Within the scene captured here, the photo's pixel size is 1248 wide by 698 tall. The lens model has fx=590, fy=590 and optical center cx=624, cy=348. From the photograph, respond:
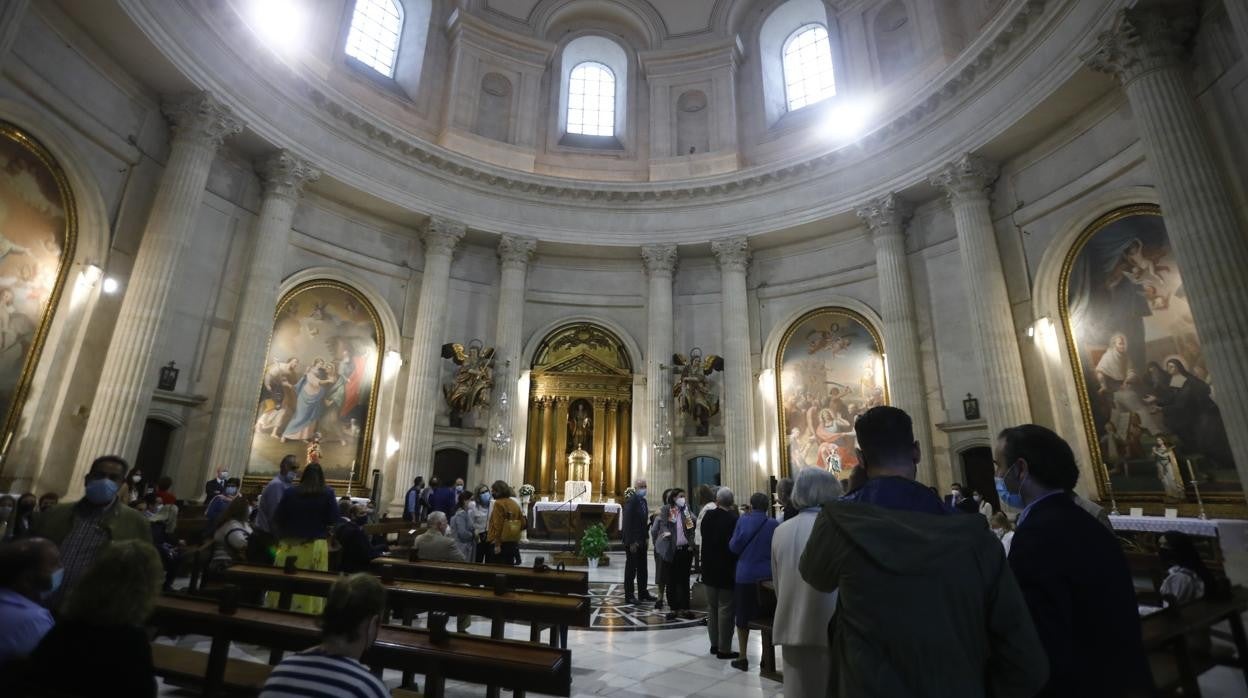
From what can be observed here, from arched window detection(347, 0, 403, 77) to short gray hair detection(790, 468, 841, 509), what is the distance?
17505 mm

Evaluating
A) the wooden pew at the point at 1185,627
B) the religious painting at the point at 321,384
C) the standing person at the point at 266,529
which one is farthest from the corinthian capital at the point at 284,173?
the wooden pew at the point at 1185,627

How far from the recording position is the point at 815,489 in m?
3.19

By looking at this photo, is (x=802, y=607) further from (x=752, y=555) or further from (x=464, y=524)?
(x=464, y=524)

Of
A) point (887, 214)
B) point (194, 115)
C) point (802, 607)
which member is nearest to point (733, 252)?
point (887, 214)

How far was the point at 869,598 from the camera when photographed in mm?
1570

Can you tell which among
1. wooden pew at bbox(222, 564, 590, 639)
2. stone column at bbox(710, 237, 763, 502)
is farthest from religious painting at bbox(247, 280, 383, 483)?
wooden pew at bbox(222, 564, 590, 639)

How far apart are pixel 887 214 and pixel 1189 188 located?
253 inches

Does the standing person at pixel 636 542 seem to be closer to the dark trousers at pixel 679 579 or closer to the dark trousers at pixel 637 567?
the dark trousers at pixel 637 567

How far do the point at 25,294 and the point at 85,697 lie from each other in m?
10.8

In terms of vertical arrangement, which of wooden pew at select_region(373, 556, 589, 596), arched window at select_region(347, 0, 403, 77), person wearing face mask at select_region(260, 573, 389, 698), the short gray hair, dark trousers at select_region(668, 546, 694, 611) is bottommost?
dark trousers at select_region(668, 546, 694, 611)

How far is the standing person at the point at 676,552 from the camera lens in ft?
23.0

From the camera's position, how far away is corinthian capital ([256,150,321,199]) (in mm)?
13172

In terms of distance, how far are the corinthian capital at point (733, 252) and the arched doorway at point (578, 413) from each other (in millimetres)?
3879

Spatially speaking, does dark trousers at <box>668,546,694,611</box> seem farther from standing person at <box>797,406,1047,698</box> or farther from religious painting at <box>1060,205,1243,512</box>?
religious painting at <box>1060,205,1243,512</box>
